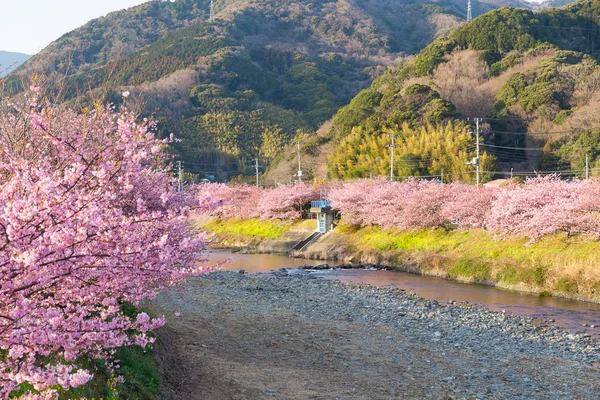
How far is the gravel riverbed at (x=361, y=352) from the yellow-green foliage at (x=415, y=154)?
33372 mm

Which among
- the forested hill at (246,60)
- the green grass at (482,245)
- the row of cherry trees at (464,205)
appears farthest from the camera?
the forested hill at (246,60)

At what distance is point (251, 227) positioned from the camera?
50.1 metres

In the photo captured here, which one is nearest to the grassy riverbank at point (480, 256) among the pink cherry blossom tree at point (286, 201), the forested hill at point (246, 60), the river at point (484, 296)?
the river at point (484, 296)

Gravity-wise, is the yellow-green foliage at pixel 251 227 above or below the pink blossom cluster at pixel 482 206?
below

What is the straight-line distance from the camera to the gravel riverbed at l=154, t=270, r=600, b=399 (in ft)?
30.1

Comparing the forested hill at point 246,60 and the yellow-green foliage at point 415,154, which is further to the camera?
the forested hill at point 246,60

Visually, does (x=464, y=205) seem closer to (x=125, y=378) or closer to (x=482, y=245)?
(x=482, y=245)

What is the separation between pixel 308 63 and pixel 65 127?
114192mm

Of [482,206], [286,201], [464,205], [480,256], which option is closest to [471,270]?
[480,256]

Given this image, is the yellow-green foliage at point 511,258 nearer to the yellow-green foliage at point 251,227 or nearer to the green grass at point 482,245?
the green grass at point 482,245

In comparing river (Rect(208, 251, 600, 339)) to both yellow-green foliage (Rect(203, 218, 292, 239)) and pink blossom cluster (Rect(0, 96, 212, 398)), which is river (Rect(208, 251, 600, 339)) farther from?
yellow-green foliage (Rect(203, 218, 292, 239))

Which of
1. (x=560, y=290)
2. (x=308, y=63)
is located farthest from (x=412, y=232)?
(x=308, y=63)

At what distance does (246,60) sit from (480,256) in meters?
94.6

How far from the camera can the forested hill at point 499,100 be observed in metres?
51.7
